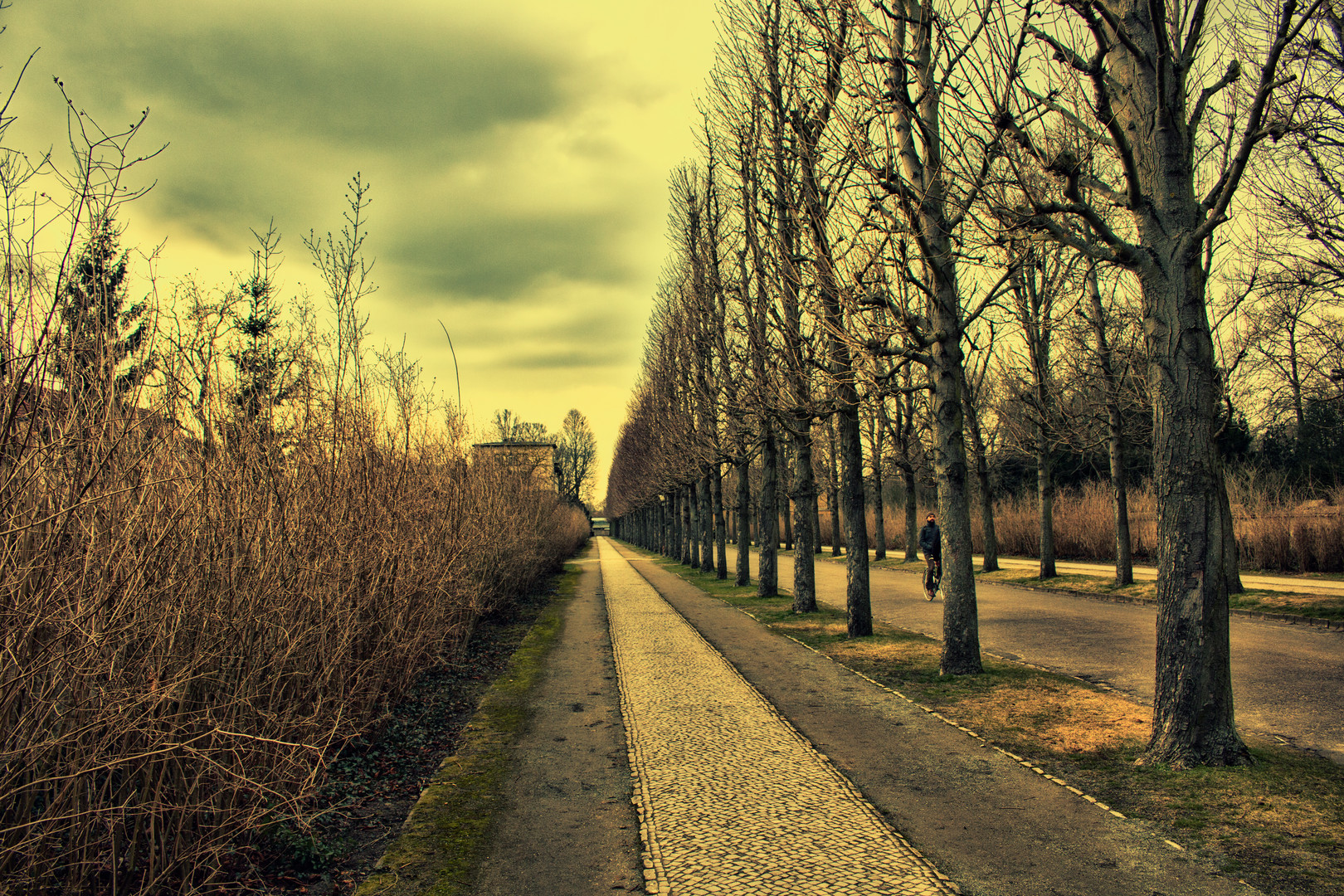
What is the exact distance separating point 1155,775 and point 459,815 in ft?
15.9

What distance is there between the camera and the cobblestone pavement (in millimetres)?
3865

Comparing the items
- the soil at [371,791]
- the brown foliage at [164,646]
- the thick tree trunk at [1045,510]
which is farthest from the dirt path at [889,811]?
the thick tree trunk at [1045,510]

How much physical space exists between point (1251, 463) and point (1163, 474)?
103 feet

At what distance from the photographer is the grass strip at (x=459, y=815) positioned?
161 inches

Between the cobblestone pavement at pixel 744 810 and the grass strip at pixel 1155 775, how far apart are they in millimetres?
1677

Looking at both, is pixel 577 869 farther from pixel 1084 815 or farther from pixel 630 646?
pixel 630 646

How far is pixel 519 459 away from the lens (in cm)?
1983

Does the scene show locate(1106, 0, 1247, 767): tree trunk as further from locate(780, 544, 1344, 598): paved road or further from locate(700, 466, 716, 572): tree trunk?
locate(700, 466, 716, 572): tree trunk

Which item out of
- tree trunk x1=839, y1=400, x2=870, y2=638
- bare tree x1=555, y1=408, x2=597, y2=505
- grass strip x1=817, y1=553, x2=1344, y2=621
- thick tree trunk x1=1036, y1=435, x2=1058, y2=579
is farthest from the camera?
bare tree x1=555, y1=408, x2=597, y2=505

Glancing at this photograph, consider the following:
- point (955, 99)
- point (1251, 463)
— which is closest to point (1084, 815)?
point (955, 99)

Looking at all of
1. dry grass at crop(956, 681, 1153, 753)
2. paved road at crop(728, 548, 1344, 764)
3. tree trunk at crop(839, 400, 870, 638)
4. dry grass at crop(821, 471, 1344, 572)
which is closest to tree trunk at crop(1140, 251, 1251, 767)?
dry grass at crop(956, 681, 1153, 753)

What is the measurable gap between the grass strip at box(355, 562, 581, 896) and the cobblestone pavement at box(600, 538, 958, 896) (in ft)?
3.32

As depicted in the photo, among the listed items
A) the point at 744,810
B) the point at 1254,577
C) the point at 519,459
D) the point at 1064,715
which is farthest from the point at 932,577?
the point at 744,810

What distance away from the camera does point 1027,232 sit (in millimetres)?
6473
